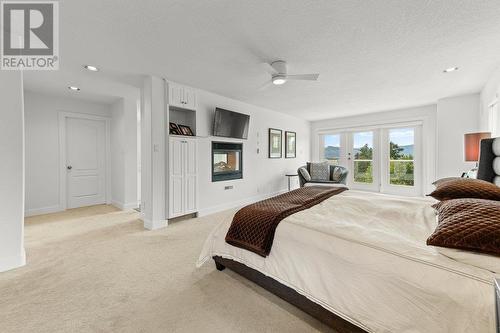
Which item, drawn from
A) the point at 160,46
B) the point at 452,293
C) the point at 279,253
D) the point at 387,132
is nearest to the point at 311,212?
the point at 279,253

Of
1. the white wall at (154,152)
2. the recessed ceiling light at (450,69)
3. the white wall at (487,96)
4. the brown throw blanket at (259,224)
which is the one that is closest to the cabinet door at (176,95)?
the white wall at (154,152)

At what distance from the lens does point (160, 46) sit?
236 centimetres

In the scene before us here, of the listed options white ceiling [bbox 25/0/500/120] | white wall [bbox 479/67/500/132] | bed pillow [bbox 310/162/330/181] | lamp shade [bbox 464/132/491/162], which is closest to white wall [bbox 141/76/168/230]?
white ceiling [bbox 25/0/500/120]

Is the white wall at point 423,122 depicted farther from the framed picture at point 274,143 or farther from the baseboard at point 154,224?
the baseboard at point 154,224

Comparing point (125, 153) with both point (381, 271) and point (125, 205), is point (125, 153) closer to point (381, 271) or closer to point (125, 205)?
point (125, 205)

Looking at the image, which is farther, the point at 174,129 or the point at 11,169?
the point at 174,129

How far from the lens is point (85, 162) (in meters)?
4.72

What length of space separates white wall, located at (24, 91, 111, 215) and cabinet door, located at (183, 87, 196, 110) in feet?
9.23

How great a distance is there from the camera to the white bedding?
923 millimetres

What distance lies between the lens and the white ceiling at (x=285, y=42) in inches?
68.4

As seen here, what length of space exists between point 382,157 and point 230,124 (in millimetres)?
4404

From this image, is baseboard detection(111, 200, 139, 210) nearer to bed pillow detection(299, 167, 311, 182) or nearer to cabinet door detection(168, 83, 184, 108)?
cabinet door detection(168, 83, 184, 108)

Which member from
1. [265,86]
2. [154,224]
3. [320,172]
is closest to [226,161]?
[265,86]

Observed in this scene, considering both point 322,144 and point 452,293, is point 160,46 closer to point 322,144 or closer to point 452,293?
point 452,293
